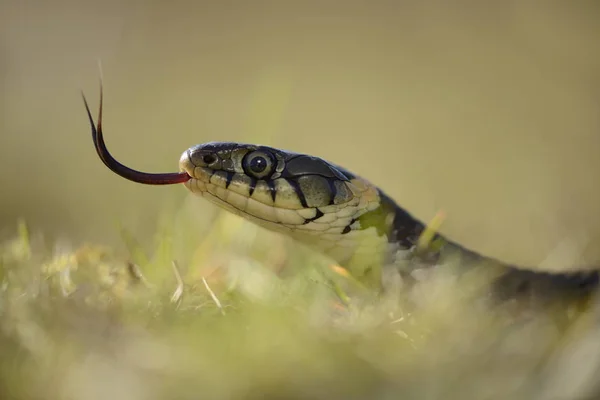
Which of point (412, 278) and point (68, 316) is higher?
point (412, 278)

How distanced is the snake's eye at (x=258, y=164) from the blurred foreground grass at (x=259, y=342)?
40 cm

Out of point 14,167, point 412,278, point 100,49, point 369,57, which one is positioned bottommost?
point 14,167

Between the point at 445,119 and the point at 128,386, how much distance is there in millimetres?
3644

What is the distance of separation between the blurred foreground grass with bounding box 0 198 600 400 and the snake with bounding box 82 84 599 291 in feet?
1.11

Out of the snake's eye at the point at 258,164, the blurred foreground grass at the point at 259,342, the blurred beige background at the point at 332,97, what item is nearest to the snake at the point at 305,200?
the snake's eye at the point at 258,164

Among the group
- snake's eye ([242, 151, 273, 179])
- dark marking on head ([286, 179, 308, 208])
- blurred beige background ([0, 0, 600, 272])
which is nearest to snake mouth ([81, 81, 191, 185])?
snake's eye ([242, 151, 273, 179])

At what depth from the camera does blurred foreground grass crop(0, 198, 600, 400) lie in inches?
24.6

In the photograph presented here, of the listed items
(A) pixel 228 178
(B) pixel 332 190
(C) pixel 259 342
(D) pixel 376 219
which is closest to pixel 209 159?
(A) pixel 228 178

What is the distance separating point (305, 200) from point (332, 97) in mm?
3174

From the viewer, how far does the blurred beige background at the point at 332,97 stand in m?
2.74

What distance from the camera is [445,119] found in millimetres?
3998

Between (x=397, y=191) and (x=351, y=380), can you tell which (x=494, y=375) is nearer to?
(x=351, y=380)

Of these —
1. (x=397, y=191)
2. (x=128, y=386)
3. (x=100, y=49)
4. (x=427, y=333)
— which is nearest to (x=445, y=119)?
(x=397, y=191)

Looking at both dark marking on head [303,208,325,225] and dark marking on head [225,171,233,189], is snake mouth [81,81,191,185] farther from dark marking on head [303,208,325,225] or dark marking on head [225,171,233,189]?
dark marking on head [303,208,325,225]
